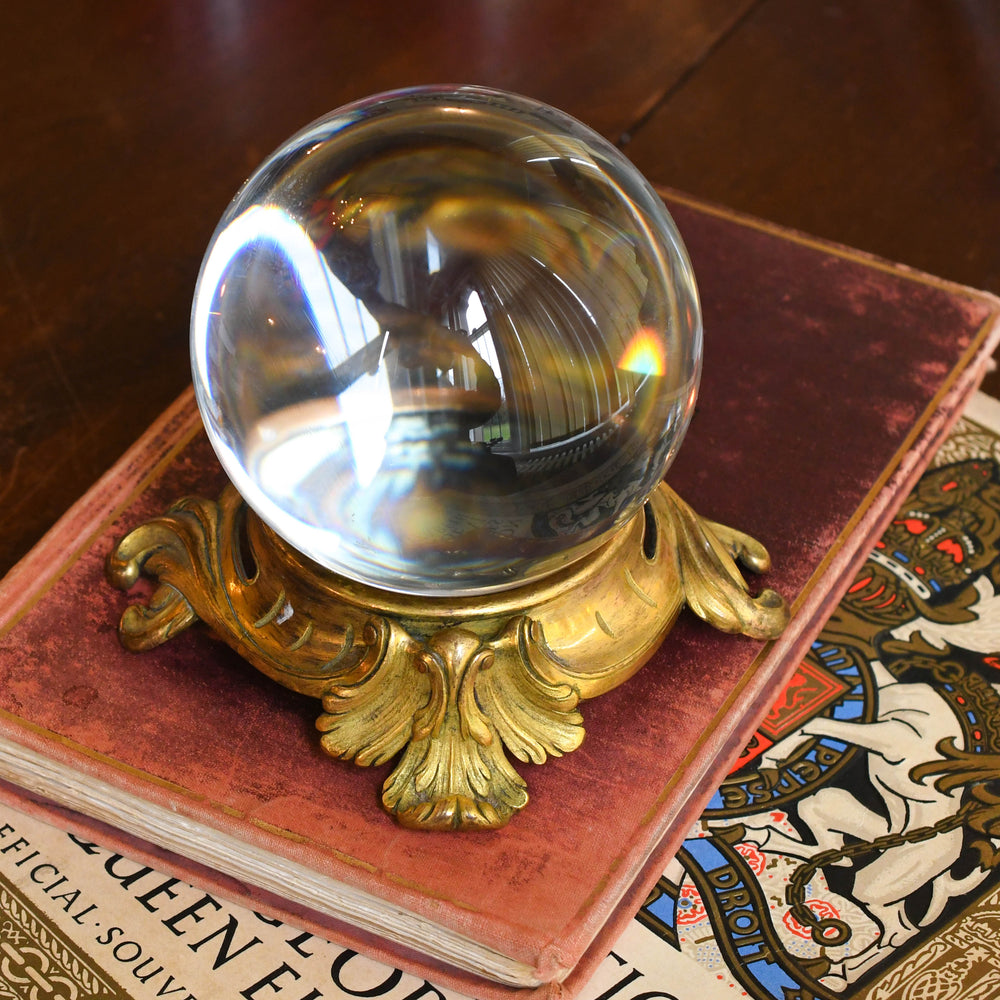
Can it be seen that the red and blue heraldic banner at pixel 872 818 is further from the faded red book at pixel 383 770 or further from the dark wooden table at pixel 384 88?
the dark wooden table at pixel 384 88

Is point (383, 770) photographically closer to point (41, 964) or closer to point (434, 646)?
point (434, 646)

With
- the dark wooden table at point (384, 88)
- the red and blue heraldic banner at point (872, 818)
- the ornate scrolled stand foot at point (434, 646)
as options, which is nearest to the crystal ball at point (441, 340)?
the ornate scrolled stand foot at point (434, 646)

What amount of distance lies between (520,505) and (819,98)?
710 millimetres

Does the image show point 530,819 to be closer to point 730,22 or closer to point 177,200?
point 177,200

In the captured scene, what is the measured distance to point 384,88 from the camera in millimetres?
1058

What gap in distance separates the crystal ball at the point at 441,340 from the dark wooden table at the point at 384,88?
1.05 ft

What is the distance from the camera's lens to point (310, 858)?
1.92ft

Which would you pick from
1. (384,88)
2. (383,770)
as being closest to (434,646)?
(383,770)

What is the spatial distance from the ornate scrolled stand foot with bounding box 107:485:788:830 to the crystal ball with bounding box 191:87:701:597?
0.04m

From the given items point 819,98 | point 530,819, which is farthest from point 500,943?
point 819,98

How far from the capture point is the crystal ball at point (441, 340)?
0.52m

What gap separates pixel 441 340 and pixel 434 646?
0.47 feet

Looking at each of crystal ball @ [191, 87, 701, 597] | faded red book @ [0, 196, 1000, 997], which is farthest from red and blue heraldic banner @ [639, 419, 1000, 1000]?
crystal ball @ [191, 87, 701, 597]

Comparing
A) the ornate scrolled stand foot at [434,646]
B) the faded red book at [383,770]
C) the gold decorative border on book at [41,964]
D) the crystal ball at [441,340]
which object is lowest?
the gold decorative border on book at [41,964]
